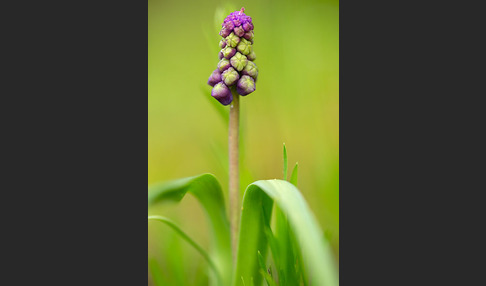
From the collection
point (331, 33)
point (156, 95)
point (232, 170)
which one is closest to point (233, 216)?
point (232, 170)

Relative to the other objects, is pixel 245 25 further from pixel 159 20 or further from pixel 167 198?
pixel 167 198

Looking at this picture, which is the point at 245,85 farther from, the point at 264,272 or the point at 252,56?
the point at 264,272

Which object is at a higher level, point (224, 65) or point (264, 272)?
point (224, 65)

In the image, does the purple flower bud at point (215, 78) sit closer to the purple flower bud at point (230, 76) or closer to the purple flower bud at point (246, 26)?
the purple flower bud at point (230, 76)

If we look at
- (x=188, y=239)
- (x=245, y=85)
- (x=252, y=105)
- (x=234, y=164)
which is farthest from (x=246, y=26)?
(x=188, y=239)

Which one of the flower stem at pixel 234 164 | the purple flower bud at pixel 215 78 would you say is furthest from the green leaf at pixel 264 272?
the purple flower bud at pixel 215 78

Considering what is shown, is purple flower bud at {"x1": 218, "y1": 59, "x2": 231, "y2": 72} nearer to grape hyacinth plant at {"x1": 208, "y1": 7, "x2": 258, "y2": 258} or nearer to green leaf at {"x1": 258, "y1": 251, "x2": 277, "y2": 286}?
grape hyacinth plant at {"x1": 208, "y1": 7, "x2": 258, "y2": 258}
